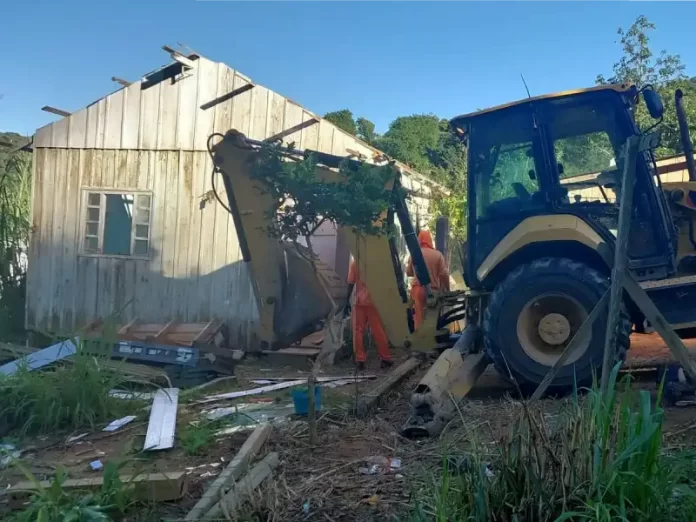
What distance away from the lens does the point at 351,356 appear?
9133 millimetres

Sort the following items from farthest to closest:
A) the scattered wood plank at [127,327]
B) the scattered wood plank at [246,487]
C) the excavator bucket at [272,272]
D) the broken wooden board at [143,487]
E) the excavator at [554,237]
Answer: the scattered wood plank at [127,327], the excavator bucket at [272,272], the excavator at [554,237], the broken wooden board at [143,487], the scattered wood plank at [246,487]

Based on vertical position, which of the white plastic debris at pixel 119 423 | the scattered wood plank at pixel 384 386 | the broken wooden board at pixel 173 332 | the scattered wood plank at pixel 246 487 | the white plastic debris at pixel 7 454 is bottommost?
the white plastic debris at pixel 7 454

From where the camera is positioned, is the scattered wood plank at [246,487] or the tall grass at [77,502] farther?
the tall grass at [77,502]

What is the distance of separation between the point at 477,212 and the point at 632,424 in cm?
363

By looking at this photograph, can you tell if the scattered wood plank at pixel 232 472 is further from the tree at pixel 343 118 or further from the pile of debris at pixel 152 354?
the tree at pixel 343 118

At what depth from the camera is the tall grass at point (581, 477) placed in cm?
262

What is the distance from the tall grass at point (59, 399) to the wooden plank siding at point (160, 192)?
4770 mm

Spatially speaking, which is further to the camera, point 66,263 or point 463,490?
point 66,263

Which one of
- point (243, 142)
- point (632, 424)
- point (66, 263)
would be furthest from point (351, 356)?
point (632, 424)

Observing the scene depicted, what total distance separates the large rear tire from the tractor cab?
25 centimetres

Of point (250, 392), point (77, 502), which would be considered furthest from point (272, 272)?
point (77, 502)

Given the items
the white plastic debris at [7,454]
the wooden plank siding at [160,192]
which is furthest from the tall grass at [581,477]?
the wooden plank siding at [160,192]

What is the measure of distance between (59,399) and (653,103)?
5.47m

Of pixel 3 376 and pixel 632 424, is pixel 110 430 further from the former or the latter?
pixel 632 424
